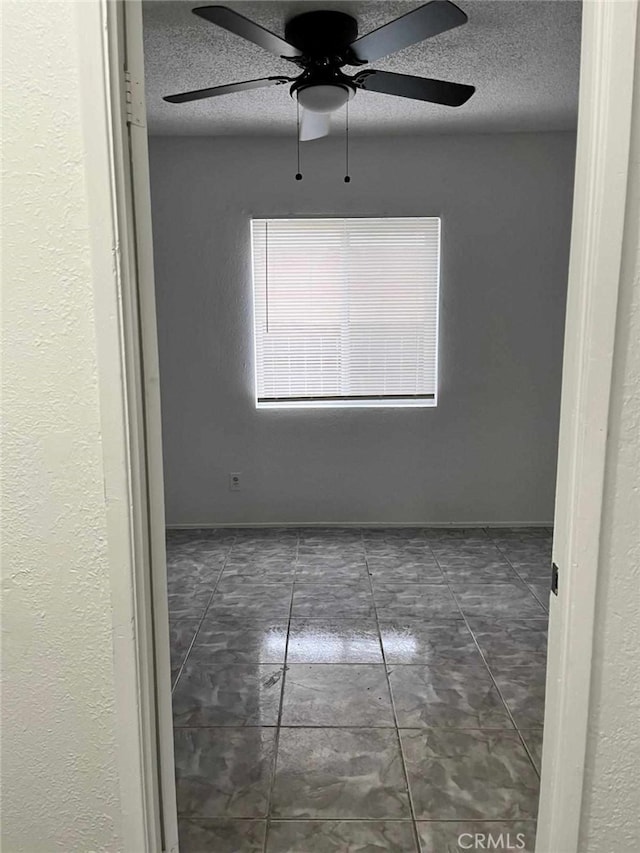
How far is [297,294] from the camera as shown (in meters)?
4.28

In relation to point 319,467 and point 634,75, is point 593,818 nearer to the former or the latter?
point 634,75

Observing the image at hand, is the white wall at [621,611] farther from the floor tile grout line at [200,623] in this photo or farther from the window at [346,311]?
the window at [346,311]

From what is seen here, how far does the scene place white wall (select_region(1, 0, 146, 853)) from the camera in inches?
41.7

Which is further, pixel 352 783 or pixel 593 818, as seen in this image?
pixel 352 783

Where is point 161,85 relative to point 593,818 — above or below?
above

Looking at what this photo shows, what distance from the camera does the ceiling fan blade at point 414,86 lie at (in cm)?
250

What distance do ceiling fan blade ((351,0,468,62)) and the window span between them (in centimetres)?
182

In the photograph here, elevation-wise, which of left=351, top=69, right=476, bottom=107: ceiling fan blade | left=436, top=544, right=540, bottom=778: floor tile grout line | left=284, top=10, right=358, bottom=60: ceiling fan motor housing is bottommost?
left=436, top=544, right=540, bottom=778: floor tile grout line

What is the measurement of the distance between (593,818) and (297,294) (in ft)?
11.6

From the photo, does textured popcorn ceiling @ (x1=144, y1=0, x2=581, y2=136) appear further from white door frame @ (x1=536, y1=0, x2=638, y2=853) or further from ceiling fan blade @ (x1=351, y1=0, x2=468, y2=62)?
white door frame @ (x1=536, y1=0, x2=638, y2=853)

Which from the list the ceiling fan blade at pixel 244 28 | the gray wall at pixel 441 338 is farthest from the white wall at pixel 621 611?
the gray wall at pixel 441 338

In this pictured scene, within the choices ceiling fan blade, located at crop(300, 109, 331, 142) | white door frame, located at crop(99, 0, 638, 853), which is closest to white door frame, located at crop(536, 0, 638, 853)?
white door frame, located at crop(99, 0, 638, 853)

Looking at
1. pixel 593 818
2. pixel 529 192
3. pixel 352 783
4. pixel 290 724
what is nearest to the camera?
pixel 593 818

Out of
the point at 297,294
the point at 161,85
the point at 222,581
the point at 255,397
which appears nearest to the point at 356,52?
the point at 161,85
